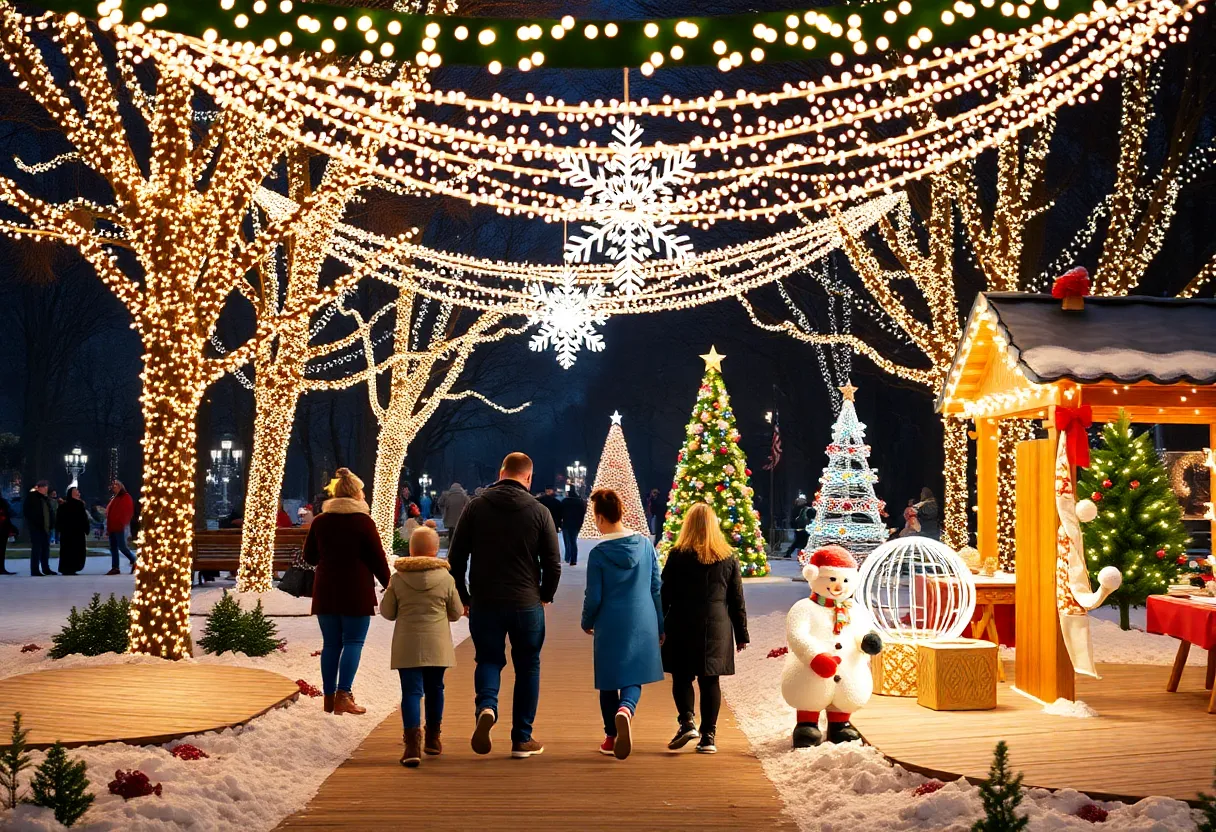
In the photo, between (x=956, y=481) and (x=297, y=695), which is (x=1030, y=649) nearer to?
(x=297, y=695)

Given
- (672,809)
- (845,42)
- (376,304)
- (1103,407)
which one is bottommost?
(672,809)

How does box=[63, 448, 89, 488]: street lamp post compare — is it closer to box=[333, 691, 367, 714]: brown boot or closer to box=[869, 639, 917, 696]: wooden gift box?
box=[333, 691, 367, 714]: brown boot

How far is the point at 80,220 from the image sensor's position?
11281mm

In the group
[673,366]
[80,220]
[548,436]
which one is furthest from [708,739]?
[548,436]

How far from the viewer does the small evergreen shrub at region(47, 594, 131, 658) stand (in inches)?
432

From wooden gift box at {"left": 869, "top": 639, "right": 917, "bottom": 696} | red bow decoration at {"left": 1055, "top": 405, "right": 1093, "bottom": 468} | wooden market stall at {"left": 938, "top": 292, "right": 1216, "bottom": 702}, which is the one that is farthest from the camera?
wooden gift box at {"left": 869, "top": 639, "right": 917, "bottom": 696}

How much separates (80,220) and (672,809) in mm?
7953

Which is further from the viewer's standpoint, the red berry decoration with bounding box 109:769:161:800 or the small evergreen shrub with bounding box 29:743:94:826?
the red berry decoration with bounding box 109:769:161:800

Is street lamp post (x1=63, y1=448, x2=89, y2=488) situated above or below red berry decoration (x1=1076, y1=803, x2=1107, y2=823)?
above

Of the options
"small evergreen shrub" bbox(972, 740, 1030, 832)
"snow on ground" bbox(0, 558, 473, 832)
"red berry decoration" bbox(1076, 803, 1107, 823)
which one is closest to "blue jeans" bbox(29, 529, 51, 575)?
"snow on ground" bbox(0, 558, 473, 832)

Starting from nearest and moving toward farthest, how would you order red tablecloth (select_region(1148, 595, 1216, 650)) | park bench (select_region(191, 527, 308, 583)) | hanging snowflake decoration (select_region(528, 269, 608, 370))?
red tablecloth (select_region(1148, 595, 1216, 650)) → hanging snowflake decoration (select_region(528, 269, 608, 370)) → park bench (select_region(191, 527, 308, 583))

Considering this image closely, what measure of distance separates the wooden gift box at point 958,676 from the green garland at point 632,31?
476cm

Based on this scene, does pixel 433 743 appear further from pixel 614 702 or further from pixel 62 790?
pixel 62 790

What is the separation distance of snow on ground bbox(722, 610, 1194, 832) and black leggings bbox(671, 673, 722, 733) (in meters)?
0.35
